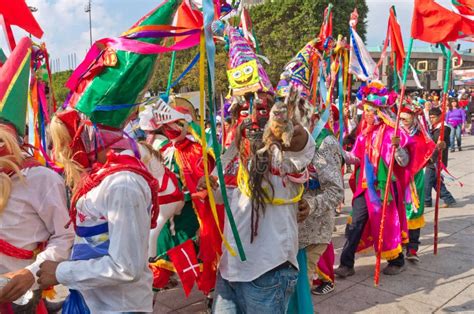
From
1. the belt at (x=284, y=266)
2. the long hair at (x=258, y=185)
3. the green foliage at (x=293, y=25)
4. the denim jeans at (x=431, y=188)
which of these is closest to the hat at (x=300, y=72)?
the long hair at (x=258, y=185)

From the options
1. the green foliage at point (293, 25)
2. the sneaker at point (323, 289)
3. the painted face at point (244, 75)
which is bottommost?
the sneaker at point (323, 289)

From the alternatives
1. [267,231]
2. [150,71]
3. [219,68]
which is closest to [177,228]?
[267,231]

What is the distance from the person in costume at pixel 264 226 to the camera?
2281 mm

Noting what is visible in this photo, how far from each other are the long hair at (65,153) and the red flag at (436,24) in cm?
394

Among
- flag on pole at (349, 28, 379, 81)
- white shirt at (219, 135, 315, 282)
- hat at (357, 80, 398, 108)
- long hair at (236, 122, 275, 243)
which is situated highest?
flag on pole at (349, 28, 379, 81)

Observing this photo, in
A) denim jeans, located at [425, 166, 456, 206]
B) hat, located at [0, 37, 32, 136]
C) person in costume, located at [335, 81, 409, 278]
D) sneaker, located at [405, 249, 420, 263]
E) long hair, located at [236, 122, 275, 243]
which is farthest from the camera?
denim jeans, located at [425, 166, 456, 206]

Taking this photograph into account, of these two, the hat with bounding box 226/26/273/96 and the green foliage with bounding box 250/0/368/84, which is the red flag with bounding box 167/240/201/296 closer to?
the hat with bounding box 226/26/273/96

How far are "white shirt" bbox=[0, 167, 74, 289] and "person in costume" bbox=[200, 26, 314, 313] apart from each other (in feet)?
2.71

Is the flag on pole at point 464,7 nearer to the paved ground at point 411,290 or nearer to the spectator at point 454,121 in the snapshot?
the paved ground at point 411,290

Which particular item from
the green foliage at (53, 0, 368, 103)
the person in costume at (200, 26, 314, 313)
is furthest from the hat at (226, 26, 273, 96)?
the green foliage at (53, 0, 368, 103)

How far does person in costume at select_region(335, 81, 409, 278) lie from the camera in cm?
481

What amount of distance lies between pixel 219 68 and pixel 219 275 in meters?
20.2

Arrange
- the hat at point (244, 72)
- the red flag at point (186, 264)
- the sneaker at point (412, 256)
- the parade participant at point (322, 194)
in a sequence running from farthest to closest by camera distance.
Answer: the sneaker at point (412, 256), the red flag at point (186, 264), the hat at point (244, 72), the parade participant at point (322, 194)

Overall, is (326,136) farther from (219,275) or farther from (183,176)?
(183,176)
